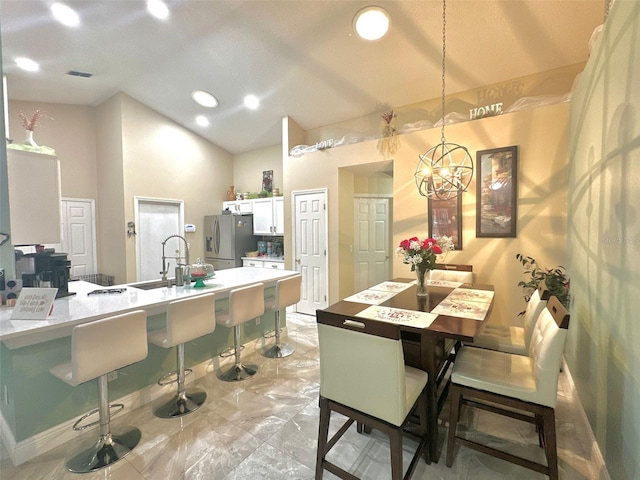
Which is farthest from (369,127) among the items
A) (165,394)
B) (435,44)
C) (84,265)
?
(84,265)

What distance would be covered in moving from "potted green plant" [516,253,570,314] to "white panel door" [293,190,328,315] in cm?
263

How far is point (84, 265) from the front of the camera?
5.22 meters

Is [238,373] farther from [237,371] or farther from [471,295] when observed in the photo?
[471,295]

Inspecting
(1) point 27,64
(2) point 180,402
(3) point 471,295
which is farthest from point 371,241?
(1) point 27,64

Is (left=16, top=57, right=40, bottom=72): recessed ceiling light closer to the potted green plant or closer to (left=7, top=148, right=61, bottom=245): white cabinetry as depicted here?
→ (left=7, top=148, right=61, bottom=245): white cabinetry

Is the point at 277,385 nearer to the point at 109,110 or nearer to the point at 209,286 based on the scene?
the point at 209,286

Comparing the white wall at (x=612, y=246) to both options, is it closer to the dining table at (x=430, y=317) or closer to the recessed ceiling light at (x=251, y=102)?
the dining table at (x=430, y=317)

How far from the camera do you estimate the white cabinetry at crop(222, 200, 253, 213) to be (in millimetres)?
6039

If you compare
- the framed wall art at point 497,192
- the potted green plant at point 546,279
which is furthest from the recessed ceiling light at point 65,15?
the potted green plant at point 546,279

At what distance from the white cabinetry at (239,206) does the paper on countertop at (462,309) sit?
4.55m

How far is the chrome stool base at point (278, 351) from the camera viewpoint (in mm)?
3351

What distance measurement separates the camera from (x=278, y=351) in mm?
3395

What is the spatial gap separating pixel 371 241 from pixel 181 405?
3.75 metres

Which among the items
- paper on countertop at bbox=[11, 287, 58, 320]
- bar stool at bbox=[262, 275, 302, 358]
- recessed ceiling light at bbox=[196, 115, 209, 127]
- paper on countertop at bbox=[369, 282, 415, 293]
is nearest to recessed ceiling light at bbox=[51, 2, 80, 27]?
recessed ceiling light at bbox=[196, 115, 209, 127]
